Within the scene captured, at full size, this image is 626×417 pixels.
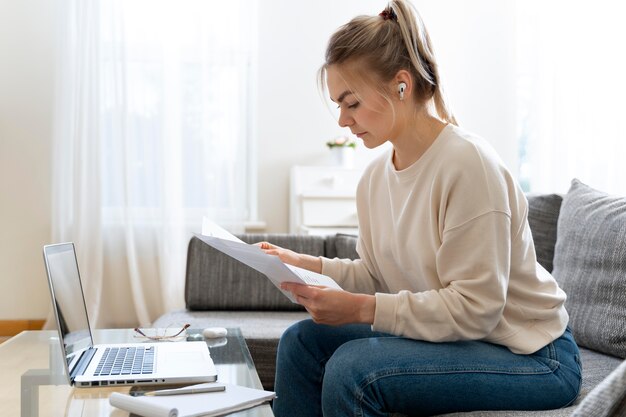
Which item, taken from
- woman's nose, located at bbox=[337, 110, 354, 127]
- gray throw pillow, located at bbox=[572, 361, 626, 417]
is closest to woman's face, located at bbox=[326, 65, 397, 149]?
woman's nose, located at bbox=[337, 110, 354, 127]

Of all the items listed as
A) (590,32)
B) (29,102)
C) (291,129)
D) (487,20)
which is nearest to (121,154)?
(29,102)

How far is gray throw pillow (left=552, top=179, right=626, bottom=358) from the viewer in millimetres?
1699

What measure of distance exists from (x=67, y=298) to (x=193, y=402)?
0.45 m

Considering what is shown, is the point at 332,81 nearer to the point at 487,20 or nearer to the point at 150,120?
the point at 150,120

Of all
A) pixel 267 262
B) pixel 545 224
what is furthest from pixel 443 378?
pixel 545 224

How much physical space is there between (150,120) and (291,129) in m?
0.76

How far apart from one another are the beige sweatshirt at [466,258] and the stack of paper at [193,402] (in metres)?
0.26

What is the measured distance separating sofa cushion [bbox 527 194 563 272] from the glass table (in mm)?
925

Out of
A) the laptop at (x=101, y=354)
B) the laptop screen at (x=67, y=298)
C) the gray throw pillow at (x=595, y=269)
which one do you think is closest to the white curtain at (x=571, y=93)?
the gray throw pillow at (x=595, y=269)

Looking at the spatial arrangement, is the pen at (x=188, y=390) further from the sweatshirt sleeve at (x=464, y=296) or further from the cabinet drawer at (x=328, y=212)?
the cabinet drawer at (x=328, y=212)

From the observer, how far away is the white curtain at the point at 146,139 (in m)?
3.80

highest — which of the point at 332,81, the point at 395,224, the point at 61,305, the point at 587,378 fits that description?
the point at 332,81

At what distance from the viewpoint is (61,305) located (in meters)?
1.36

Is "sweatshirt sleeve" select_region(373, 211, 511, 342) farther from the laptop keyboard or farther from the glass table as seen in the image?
the laptop keyboard
